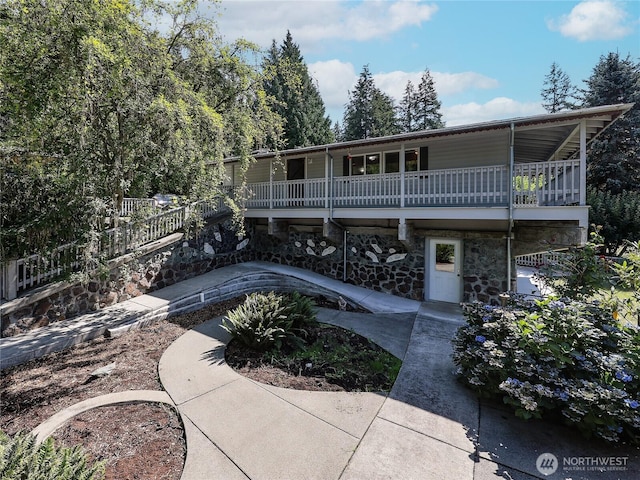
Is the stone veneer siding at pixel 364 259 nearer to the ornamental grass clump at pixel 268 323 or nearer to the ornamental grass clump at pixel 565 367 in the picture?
the ornamental grass clump at pixel 268 323

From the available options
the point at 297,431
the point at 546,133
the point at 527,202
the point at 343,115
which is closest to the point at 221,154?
the point at 297,431

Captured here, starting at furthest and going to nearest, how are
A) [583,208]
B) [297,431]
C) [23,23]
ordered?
1. [583,208]
2. [23,23]
3. [297,431]

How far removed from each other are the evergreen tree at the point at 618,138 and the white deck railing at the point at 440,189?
13887 mm

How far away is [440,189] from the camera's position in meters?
8.00

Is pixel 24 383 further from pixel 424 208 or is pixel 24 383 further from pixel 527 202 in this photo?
pixel 527 202

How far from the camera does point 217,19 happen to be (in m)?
8.07

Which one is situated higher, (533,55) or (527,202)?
(533,55)

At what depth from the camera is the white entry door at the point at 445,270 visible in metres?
8.84

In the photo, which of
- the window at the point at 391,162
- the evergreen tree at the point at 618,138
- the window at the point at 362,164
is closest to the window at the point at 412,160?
the window at the point at 391,162

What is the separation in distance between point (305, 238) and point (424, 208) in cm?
495

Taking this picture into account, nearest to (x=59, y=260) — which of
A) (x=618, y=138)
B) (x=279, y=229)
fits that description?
(x=279, y=229)

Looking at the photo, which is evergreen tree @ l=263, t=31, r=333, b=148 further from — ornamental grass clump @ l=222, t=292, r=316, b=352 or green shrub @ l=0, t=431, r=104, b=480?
green shrub @ l=0, t=431, r=104, b=480

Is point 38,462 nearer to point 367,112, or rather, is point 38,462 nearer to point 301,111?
point 301,111

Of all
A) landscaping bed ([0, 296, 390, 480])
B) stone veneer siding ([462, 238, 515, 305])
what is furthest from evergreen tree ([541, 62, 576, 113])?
landscaping bed ([0, 296, 390, 480])
